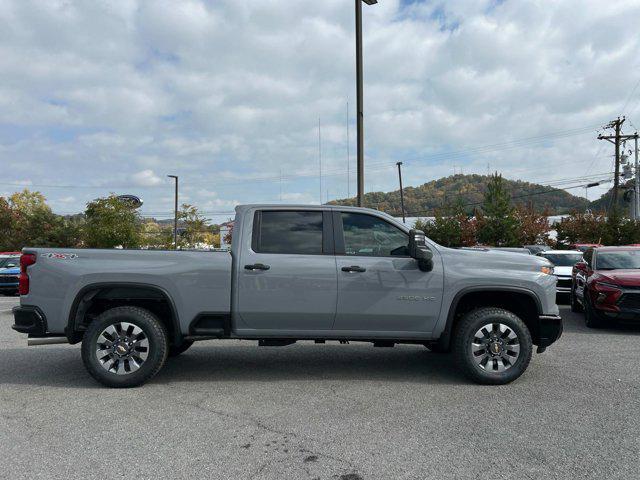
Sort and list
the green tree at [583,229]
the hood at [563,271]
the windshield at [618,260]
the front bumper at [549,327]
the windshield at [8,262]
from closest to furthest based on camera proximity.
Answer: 1. the front bumper at [549,327]
2. the windshield at [618,260]
3. the hood at [563,271]
4. the windshield at [8,262]
5. the green tree at [583,229]

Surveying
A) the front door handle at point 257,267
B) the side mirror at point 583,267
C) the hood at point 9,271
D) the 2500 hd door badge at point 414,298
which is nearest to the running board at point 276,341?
the front door handle at point 257,267

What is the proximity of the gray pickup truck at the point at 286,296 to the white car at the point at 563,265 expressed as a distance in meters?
8.54

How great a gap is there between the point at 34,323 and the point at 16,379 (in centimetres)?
95

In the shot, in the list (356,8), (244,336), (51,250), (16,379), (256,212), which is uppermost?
(356,8)

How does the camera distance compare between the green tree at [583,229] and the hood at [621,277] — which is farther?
the green tree at [583,229]

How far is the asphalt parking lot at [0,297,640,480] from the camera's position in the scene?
3475 millimetres

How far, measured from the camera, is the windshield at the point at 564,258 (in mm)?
15070

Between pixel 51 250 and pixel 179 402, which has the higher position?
pixel 51 250

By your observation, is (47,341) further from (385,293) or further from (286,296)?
(385,293)

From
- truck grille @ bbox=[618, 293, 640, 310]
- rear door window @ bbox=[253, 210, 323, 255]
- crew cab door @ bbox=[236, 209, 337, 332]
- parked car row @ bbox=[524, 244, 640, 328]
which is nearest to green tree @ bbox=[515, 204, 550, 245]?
parked car row @ bbox=[524, 244, 640, 328]

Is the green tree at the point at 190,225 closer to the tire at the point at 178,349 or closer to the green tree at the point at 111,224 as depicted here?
the green tree at the point at 111,224

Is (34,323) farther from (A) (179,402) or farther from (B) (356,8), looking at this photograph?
(B) (356,8)

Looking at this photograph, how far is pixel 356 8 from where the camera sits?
46.8 ft

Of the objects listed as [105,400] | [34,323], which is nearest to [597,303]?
[105,400]
